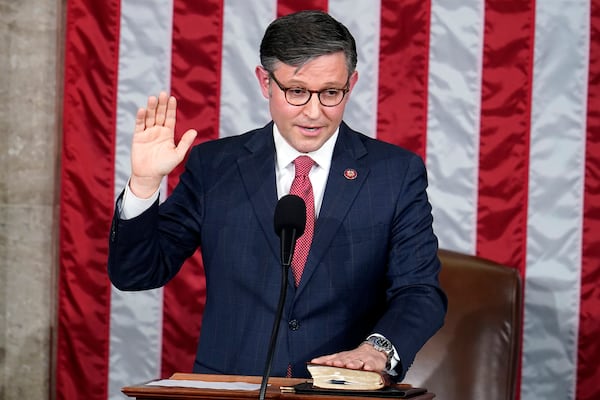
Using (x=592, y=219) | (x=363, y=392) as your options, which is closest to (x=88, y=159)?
(x=592, y=219)

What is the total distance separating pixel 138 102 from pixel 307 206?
1.55 m

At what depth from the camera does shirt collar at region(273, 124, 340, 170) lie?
2.42 metres

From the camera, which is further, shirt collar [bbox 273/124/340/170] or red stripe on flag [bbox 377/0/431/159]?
red stripe on flag [bbox 377/0/431/159]

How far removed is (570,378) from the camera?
3.63 meters

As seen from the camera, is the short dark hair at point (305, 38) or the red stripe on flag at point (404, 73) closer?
the short dark hair at point (305, 38)

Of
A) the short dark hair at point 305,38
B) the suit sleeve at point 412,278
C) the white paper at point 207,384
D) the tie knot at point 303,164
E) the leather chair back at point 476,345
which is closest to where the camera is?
the white paper at point 207,384

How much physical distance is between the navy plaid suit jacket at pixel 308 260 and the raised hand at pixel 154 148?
67 millimetres

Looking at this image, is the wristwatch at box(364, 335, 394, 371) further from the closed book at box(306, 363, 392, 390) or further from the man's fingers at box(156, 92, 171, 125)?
the man's fingers at box(156, 92, 171, 125)

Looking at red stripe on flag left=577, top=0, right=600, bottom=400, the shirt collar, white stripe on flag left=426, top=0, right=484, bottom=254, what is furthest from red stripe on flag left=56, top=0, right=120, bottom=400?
red stripe on flag left=577, top=0, right=600, bottom=400

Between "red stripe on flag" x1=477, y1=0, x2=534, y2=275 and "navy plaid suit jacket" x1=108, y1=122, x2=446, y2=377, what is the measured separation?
1202 millimetres

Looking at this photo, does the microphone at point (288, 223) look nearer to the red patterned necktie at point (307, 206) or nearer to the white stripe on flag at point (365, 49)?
the red patterned necktie at point (307, 206)

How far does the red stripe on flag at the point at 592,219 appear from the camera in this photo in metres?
3.60

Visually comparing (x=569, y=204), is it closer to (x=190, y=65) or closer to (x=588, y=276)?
(x=588, y=276)

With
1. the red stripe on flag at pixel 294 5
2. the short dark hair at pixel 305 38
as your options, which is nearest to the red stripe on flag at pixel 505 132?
the red stripe on flag at pixel 294 5
